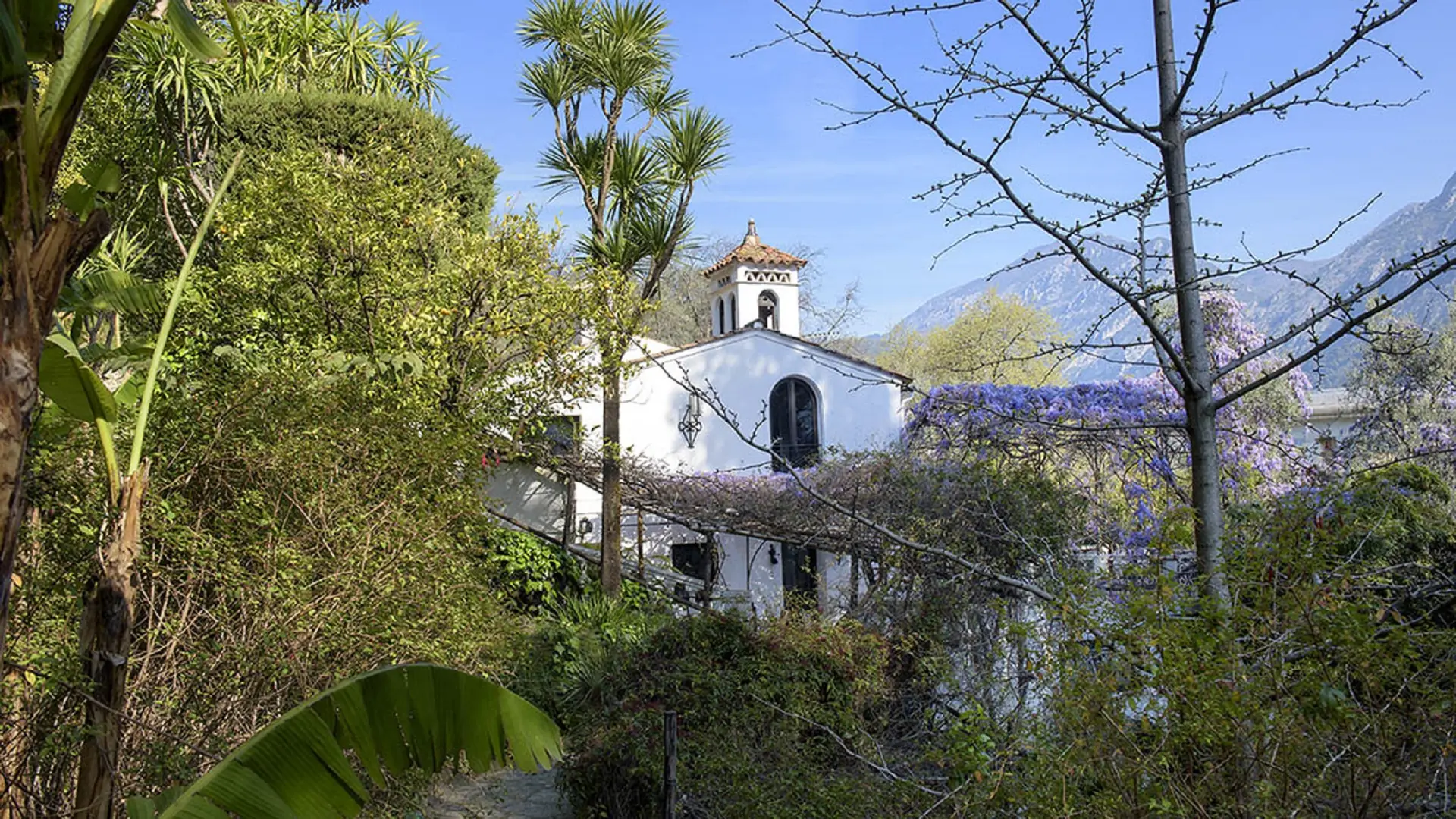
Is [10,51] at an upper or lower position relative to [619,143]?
lower

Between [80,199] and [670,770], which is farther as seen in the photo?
[670,770]

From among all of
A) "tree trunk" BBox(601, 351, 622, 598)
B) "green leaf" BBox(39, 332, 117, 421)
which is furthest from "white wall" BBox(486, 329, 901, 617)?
"green leaf" BBox(39, 332, 117, 421)

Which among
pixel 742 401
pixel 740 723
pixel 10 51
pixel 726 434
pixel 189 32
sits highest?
pixel 189 32

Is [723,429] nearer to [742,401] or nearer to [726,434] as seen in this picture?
[726,434]

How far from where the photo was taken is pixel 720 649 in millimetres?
8961

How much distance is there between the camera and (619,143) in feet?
43.8

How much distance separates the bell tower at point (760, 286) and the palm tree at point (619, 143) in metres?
11.2

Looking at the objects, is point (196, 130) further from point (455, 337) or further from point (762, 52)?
point (762, 52)

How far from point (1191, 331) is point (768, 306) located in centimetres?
→ 2151

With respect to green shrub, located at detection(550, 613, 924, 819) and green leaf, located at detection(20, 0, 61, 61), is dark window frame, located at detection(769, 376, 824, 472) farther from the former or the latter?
green leaf, located at detection(20, 0, 61, 61)

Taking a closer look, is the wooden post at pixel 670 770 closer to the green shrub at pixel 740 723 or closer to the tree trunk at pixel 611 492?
the green shrub at pixel 740 723

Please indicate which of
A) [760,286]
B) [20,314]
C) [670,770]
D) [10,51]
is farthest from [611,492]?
[760,286]

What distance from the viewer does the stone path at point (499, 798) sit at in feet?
28.8

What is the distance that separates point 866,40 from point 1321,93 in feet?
5.14
